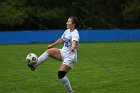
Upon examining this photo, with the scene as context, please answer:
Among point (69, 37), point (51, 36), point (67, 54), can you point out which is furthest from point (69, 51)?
point (51, 36)

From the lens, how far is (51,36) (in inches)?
1938

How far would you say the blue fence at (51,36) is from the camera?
48375 mm

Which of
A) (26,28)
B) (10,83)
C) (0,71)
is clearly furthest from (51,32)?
(10,83)

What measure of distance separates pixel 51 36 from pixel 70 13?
55.6 ft

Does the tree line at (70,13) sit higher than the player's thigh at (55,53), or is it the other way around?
the player's thigh at (55,53)

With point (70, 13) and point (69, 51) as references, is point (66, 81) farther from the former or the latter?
point (70, 13)

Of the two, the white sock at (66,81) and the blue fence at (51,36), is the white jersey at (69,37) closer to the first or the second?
the white sock at (66,81)

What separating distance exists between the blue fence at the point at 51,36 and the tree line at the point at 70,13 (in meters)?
11.5

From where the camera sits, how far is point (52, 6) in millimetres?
66438

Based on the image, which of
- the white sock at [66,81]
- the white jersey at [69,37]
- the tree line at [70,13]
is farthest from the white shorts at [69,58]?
the tree line at [70,13]

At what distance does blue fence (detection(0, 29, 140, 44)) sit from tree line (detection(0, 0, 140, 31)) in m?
11.5

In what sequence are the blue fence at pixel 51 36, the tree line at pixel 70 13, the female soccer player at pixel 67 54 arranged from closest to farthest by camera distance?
the female soccer player at pixel 67 54 → the blue fence at pixel 51 36 → the tree line at pixel 70 13

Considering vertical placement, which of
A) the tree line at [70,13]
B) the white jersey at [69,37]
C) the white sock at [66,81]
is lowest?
the tree line at [70,13]

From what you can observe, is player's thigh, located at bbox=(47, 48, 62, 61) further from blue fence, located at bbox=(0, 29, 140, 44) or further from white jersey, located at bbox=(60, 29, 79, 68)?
blue fence, located at bbox=(0, 29, 140, 44)
